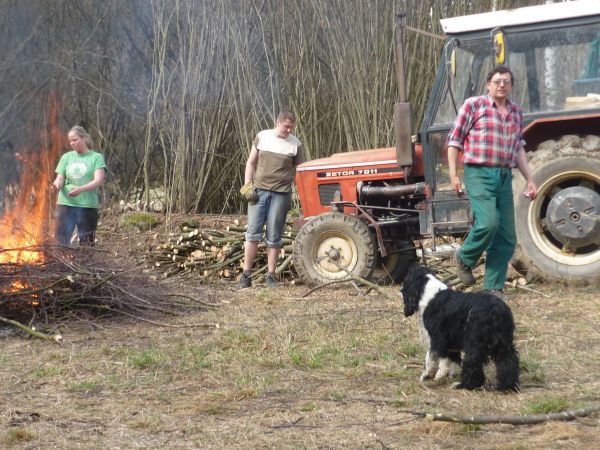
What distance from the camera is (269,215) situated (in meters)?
9.53

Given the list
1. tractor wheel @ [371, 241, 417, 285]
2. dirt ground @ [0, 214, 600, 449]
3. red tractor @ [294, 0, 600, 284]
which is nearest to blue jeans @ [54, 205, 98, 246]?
dirt ground @ [0, 214, 600, 449]

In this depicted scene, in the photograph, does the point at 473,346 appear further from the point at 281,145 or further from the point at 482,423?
the point at 281,145

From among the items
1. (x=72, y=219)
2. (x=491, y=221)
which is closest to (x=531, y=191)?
(x=491, y=221)

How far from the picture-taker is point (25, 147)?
1398 centimetres

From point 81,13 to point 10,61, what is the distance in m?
1.59

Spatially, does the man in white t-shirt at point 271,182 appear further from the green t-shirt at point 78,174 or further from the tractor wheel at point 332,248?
the green t-shirt at point 78,174

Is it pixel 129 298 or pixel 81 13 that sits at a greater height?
pixel 81 13

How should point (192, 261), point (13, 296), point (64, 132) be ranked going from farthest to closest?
point (64, 132) → point (192, 261) → point (13, 296)

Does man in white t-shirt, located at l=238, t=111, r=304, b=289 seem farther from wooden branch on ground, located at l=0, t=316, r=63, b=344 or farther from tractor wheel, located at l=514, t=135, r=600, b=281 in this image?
wooden branch on ground, located at l=0, t=316, r=63, b=344

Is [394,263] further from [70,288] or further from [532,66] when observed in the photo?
[70,288]

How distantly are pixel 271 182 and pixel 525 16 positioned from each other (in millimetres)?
2820

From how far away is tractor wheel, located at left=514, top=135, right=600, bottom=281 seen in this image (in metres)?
7.83

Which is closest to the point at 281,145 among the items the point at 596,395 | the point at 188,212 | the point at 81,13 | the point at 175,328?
the point at 175,328

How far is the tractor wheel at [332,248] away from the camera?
931cm
